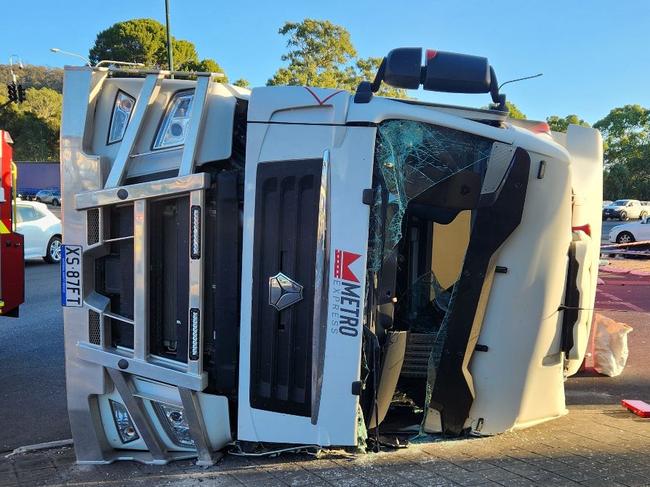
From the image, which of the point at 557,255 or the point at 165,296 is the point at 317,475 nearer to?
the point at 165,296

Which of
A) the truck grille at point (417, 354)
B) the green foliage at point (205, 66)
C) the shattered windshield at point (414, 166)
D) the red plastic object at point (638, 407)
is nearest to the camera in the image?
the shattered windshield at point (414, 166)

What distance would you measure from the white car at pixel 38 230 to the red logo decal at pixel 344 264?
11353mm

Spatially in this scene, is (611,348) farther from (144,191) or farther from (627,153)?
(627,153)

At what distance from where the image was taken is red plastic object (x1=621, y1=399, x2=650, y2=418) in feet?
12.8

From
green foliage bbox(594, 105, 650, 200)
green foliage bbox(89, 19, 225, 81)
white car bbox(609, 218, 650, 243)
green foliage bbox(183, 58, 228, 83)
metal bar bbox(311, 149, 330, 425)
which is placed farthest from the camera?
green foliage bbox(89, 19, 225, 81)

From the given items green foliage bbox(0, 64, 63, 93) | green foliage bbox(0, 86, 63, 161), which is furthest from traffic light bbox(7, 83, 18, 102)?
green foliage bbox(0, 64, 63, 93)

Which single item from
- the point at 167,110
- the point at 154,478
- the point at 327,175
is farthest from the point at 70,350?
the point at 327,175

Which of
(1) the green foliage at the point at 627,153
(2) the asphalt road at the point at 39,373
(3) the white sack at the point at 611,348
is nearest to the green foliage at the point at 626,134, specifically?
(1) the green foliage at the point at 627,153

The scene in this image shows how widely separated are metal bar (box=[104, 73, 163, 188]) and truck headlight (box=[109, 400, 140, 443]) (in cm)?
128

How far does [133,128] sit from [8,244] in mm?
2329

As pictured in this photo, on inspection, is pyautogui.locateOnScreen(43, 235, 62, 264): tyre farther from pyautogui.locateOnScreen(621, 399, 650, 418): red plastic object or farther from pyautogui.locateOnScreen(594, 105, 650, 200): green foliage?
pyautogui.locateOnScreen(594, 105, 650, 200): green foliage

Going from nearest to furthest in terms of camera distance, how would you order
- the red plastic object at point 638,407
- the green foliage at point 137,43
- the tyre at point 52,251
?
the red plastic object at point 638,407 → the tyre at point 52,251 → the green foliage at point 137,43

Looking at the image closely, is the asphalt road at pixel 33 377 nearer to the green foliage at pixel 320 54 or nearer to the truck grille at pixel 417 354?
the truck grille at pixel 417 354

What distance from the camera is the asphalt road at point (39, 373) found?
4016 mm
